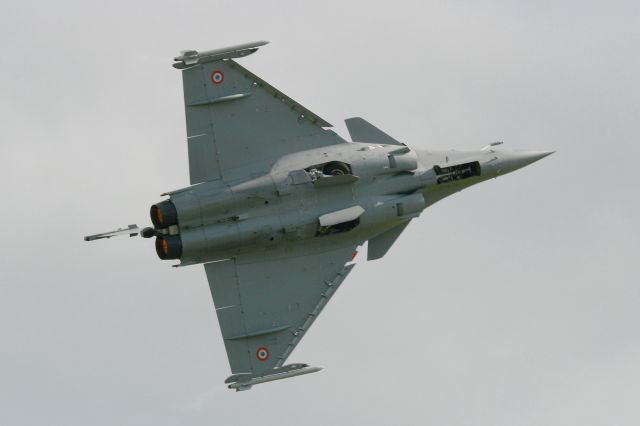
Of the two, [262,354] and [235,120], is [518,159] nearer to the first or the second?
[235,120]

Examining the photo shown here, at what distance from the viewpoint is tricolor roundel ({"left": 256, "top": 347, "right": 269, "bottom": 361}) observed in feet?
140

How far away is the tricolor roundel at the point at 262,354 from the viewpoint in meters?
42.8

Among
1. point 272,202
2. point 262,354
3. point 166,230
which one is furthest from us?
point 262,354

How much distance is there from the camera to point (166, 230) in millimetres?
41406

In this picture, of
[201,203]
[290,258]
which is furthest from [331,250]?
[201,203]

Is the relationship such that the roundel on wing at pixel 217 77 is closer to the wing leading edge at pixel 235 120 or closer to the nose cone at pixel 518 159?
the wing leading edge at pixel 235 120

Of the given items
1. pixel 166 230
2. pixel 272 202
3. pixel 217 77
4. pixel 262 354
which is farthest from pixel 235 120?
pixel 262 354

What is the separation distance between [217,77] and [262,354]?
21.5 ft

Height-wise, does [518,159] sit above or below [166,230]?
above

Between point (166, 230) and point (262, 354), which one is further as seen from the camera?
point (262, 354)

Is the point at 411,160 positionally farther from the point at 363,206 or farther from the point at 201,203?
the point at 201,203

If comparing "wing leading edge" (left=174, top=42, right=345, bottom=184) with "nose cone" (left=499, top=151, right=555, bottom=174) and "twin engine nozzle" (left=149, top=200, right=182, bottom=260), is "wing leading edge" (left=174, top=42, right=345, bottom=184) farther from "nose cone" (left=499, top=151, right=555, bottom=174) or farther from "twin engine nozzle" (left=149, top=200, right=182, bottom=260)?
"nose cone" (left=499, top=151, right=555, bottom=174)

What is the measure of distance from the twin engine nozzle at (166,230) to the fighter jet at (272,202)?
2cm

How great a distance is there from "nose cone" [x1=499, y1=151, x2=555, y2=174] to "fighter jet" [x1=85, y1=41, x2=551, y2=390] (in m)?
0.68
